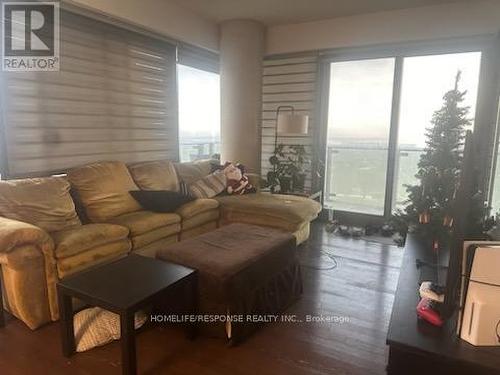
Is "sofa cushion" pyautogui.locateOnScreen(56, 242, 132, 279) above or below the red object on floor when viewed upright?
below

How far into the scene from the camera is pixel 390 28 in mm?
4004

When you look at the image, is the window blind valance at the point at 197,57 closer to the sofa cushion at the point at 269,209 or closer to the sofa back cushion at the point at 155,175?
the sofa back cushion at the point at 155,175

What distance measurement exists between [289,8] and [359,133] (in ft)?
5.91

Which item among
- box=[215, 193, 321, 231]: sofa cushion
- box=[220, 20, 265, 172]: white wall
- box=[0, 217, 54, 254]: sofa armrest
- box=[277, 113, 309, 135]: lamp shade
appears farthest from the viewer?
box=[220, 20, 265, 172]: white wall

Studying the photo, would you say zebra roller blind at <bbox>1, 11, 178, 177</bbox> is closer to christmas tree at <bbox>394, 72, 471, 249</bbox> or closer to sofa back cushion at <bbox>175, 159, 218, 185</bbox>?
sofa back cushion at <bbox>175, 159, 218, 185</bbox>

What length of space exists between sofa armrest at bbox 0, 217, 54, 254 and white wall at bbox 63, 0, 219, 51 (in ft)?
6.48

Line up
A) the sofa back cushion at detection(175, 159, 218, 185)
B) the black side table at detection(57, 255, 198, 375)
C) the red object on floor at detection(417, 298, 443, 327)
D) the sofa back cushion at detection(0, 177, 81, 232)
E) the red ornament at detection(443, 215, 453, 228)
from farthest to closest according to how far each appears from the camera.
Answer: the sofa back cushion at detection(175, 159, 218, 185) < the sofa back cushion at detection(0, 177, 81, 232) < the red ornament at detection(443, 215, 453, 228) < the black side table at detection(57, 255, 198, 375) < the red object on floor at detection(417, 298, 443, 327)

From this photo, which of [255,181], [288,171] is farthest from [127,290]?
[288,171]

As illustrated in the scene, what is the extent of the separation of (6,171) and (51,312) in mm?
1236

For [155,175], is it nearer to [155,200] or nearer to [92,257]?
[155,200]

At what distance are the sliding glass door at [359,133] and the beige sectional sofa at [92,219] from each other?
4.04 feet

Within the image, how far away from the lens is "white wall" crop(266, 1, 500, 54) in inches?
143

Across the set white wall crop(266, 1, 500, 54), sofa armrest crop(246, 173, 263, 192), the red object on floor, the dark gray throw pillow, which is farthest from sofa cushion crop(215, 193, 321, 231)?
white wall crop(266, 1, 500, 54)

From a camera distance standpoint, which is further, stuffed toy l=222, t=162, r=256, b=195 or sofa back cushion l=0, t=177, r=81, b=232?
stuffed toy l=222, t=162, r=256, b=195
